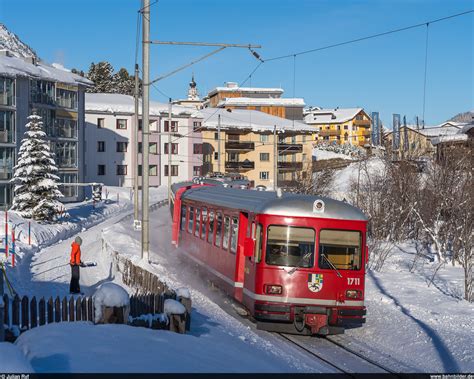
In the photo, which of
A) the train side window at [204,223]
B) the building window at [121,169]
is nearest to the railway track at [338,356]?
the train side window at [204,223]

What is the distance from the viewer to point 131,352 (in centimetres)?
864

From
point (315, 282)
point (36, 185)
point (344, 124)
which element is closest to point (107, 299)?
point (315, 282)

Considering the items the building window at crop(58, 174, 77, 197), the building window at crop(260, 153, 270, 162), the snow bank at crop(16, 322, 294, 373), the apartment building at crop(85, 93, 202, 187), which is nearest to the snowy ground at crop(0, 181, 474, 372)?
the snow bank at crop(16, 322, 294, 373)

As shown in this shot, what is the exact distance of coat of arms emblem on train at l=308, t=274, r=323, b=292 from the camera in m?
13.0

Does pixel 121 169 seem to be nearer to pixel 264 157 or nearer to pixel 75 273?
pixel 264 157

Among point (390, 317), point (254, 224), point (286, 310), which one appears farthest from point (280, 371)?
point (390, 317)

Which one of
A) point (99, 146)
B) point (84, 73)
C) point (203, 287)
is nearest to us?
point (203, 287)

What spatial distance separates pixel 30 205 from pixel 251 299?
1058 inches

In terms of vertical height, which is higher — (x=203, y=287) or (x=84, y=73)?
(x=84, y=73)

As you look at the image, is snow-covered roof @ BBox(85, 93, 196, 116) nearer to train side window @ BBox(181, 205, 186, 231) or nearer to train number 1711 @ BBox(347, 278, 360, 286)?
train side window @ BBox(181, 205, 186, 231)

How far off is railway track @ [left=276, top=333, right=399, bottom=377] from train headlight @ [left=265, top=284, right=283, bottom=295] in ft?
2.91

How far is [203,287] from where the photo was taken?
1842cm

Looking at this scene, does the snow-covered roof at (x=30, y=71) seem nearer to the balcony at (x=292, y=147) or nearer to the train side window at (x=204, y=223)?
the balcony at (x=292, y=147)

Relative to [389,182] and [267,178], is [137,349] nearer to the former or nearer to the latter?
[389,182]
